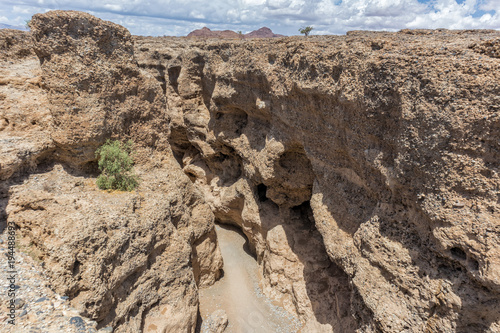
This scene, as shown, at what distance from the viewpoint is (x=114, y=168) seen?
22.8 feet

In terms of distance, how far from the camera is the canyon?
456 centimetres

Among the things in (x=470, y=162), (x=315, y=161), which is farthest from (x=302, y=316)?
(x=470, y=162)

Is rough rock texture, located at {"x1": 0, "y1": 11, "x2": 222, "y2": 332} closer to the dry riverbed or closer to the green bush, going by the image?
the green bush

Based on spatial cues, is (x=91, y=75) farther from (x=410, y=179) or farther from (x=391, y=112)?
(x=410, y=179)

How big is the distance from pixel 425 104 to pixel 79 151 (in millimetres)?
7350

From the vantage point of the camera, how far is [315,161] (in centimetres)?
782

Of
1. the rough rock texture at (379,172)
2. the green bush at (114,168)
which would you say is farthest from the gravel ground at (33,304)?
the rough rock texture at (379,172)

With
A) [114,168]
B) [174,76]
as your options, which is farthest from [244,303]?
[174,76]

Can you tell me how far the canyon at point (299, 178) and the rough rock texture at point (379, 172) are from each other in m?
0.03

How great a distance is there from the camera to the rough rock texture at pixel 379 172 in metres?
4.43

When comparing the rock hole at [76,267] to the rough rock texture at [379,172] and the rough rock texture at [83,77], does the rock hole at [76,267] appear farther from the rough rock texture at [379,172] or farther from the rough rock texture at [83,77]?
the rough rock texture at [379,172]

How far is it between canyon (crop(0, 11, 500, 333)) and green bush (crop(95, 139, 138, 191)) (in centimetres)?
25

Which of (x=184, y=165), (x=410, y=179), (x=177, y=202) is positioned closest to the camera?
(x=410, y=179)

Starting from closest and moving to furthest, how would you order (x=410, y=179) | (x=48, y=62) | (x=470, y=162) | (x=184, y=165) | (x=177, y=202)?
(x=470, y=162) < (x=410, y=179) < (x=48, y=62) < (x=177, y=202) < (x=184, y=165)
